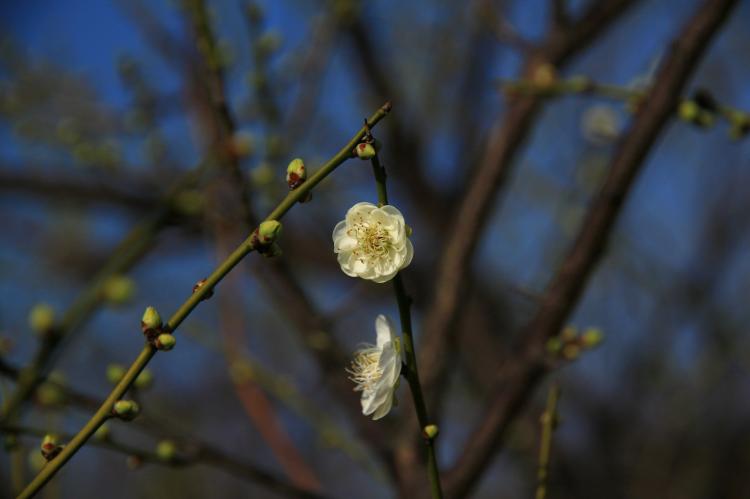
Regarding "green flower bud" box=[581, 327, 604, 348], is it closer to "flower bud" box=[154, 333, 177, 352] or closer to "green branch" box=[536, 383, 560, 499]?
"green branch" box=[536, 383, 560, 499]

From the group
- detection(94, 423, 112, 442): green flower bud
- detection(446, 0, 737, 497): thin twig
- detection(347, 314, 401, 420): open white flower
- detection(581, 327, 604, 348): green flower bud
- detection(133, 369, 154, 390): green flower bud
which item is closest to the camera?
detection(347, 314, 401, 420): open white flower

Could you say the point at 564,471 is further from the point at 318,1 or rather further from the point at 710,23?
the point at 318,1

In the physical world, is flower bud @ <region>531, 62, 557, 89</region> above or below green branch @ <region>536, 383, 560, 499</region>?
above

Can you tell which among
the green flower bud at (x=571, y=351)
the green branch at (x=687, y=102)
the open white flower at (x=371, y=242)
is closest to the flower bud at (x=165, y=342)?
the open white flower at (x=371, y=242)

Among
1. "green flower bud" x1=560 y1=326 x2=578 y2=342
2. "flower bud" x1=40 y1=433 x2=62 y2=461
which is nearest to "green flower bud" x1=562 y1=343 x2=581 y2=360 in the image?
"green flower bud" x1=560 y1=326 x2=578 y2=342

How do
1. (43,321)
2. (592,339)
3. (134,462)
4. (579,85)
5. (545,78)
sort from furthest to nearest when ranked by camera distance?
(545,78), (579,85), (592,339), (134,462), (43,321)

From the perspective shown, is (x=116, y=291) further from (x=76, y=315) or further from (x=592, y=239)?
(x=592, y=239)

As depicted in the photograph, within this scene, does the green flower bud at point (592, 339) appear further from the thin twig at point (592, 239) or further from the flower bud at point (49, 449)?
the flower bud at point (49, 449)

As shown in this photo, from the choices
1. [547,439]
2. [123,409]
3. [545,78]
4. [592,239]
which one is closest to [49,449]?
[123,409]
